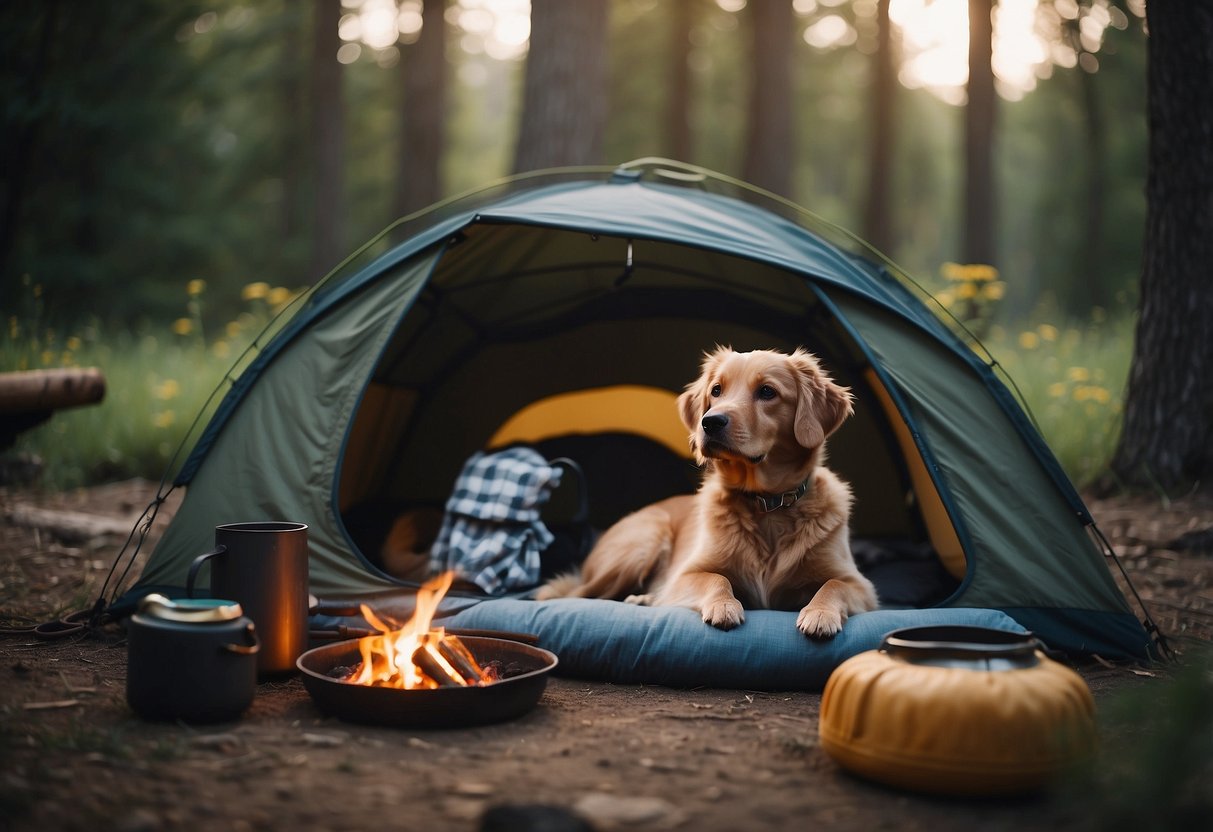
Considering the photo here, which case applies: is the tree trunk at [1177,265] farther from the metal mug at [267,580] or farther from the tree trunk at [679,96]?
the tree trunk at [679,96]

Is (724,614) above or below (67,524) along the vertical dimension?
below

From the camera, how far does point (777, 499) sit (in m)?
3.80

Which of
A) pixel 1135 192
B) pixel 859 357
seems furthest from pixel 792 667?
pixel 1135 192

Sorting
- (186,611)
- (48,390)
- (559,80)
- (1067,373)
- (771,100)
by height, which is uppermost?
(771,100)

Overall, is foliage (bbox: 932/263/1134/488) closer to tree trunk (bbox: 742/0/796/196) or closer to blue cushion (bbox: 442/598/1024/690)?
blue cushion (bbox: 442/598/1024/690)

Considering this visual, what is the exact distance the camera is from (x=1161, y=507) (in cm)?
523

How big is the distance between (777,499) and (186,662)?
2.11 m

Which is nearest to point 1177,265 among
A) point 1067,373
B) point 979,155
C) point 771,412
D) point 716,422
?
point 1067,373

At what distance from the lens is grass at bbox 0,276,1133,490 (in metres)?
6.38

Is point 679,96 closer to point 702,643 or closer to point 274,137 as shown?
point 274,137

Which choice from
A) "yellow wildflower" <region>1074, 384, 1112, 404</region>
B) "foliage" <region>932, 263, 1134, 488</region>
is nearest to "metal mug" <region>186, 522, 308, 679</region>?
"foliage" <region>932, 263, 1134, 488</region>

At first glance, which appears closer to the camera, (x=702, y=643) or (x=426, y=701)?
(x=426, y=701)

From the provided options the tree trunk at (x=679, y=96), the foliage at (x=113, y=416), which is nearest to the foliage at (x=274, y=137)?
the tree trunk at (x=679, y=96)

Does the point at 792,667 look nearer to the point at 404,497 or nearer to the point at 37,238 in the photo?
the point at 404,497
